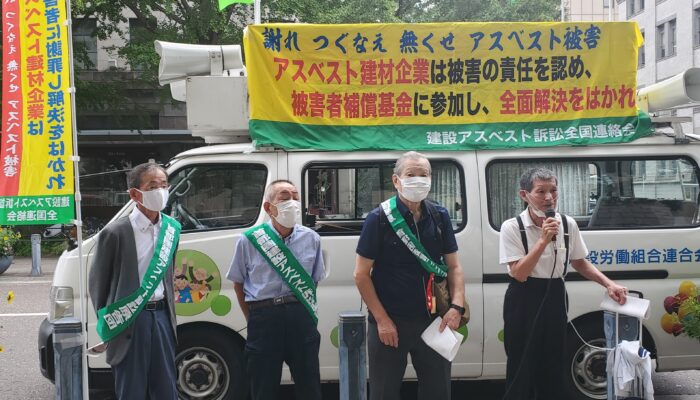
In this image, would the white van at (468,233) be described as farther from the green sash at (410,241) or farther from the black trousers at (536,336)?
the green sash at (410,241)

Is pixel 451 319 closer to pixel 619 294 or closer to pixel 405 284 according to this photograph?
pixel 405 284

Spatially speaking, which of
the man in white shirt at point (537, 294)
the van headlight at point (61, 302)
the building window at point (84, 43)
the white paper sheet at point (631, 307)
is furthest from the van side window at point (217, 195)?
the building window at point (84, 43)

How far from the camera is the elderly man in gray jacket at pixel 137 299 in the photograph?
13.8 feet

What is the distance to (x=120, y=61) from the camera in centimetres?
2791

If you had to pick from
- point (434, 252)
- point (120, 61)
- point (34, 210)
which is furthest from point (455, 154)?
point (120, 61)

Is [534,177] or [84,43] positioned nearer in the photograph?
[534,177]

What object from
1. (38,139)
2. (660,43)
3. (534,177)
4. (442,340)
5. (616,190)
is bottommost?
(442,340)

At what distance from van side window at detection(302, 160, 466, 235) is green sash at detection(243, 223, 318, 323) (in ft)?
4.32

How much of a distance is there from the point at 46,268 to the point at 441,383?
50.9ft

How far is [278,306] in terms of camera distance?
4.59m

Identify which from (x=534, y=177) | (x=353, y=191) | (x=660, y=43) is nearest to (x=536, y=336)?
(x=534, y=177)

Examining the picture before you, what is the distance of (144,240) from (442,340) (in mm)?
1794

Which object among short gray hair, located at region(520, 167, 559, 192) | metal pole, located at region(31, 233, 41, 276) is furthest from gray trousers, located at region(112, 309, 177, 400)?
metal pole, located at region(31, 233, 41, 276)

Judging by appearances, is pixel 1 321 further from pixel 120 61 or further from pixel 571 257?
pixel 120 61
